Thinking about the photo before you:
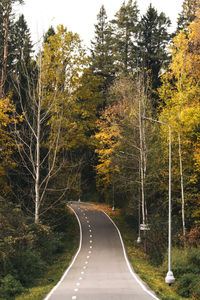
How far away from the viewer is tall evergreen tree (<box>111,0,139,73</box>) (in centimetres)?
5616

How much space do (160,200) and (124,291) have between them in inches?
747

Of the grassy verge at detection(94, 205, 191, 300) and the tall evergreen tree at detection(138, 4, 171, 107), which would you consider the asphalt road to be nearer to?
→ the grassy verge at detection(94, 205, 191, 300)

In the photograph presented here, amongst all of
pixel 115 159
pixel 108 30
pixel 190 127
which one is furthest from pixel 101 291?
pixel 108 30

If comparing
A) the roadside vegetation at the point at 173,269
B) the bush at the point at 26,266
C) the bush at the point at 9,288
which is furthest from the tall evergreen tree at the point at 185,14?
the bush at the point at 9,288

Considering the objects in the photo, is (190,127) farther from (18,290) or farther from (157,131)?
(18,290)

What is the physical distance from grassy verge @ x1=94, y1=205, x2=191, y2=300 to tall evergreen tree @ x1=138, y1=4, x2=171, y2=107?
780 inches

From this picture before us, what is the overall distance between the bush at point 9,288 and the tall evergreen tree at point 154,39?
3826 centimetres

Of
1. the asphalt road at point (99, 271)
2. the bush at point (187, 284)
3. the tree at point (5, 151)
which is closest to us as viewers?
the asphalt road at point (99, 271)

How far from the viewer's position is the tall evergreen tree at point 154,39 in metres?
53.2

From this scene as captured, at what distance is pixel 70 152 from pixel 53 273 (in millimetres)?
13465

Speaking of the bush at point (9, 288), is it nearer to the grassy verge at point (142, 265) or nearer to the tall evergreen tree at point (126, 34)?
the grassy verge at point (142, 265)

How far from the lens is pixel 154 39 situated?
5675 centimetres

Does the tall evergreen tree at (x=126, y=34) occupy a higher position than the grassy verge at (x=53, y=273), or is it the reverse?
the tall evergreen tree at (x=126, y=34)

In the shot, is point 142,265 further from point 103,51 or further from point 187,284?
point 103,51
